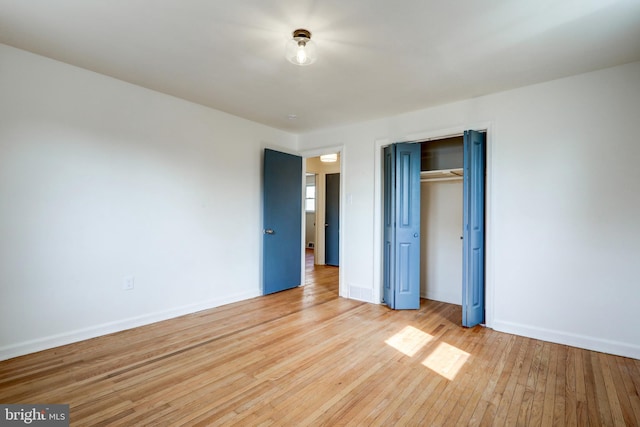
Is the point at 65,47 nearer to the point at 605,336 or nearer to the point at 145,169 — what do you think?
the point at 145,169

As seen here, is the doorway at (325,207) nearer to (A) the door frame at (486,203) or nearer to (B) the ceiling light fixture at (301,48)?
(A) the door frame at (486,203)

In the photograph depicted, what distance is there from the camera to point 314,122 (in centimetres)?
448

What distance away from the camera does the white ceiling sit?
1.99 metres

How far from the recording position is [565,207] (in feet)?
9.51

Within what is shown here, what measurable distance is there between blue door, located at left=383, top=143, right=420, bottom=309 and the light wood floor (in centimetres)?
60

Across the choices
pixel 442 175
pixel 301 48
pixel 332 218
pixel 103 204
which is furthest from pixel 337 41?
pixel 332 218

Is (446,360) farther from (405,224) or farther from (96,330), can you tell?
(96,330)

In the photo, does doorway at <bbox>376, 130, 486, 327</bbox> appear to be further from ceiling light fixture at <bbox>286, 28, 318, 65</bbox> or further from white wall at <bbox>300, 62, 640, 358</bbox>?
ceiling light fixture at <bbox>286, 28, 318, 65</bbox>

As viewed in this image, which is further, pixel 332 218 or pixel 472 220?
pixel 332 218

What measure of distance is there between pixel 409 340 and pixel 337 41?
2708mm

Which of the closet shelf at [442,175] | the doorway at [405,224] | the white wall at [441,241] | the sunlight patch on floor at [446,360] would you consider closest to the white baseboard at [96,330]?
the doorway at [405,224]

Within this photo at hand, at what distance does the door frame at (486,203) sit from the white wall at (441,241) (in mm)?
740

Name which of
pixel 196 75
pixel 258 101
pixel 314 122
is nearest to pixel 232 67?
pixel 196 75

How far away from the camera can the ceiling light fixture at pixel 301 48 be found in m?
2.24
